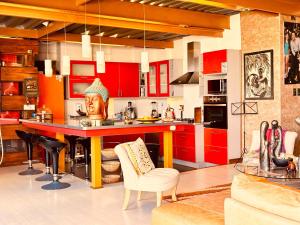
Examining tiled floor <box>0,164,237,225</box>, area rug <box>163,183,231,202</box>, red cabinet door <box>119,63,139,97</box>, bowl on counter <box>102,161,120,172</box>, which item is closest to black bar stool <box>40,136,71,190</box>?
tiled floor <box>0,164,237,225</box>

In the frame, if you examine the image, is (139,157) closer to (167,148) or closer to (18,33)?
(167,148)

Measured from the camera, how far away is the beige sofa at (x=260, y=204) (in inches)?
75.4

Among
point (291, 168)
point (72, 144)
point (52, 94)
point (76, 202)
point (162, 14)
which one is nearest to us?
point (291, 168)

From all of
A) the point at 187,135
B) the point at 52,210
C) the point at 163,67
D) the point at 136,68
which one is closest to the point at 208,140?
the point at 187,135

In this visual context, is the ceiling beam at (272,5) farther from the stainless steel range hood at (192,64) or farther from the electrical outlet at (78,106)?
the electrical outlet at (78,106)

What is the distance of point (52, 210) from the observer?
450cm

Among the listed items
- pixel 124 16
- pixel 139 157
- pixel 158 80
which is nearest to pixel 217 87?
pixel 158 80

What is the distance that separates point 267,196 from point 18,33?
7180mm

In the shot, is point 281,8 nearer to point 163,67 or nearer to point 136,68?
point 163,67

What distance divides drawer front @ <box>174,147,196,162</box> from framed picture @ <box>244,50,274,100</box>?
1571mm

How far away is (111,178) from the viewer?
6.25 metres

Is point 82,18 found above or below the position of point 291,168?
above

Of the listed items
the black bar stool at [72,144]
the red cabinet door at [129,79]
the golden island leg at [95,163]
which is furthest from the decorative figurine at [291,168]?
the red cabinet door at [129,79]

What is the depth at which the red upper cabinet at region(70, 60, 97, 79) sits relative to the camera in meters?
8.78
